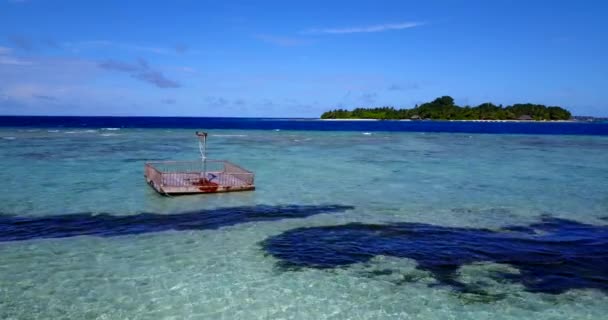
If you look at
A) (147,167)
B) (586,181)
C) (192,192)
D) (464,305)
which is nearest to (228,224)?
(192,192)

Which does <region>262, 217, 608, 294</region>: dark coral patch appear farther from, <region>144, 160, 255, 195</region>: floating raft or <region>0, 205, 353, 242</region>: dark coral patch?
<region>144, 160, 255, 195</region>: floating raft

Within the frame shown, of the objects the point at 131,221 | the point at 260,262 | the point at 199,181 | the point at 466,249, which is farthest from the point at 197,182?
the point at 466,249

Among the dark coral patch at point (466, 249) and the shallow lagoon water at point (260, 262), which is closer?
the shallow lagoon water at point (260, 262)

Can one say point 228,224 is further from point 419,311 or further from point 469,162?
point 469,162

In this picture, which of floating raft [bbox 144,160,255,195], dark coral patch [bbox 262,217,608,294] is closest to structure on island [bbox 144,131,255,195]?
floating raft [bbox 144,160,255,195]

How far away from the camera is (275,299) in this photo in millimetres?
11867

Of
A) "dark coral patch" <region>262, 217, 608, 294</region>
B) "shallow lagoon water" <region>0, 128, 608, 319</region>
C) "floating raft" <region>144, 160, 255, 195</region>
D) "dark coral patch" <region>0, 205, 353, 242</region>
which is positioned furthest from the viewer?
"floating raft" <region>144, 160, 255, 195</region>

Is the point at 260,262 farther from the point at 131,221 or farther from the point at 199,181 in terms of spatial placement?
the point at 199,181

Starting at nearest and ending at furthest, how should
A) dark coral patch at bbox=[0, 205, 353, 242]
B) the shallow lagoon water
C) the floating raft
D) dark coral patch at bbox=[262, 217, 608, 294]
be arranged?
Answer: the shallow lagoon water → dark coral patch at bbox=[262, 217, 608, 294] → dark coral patch at bbox=[0, 205, 353, 242] → the floating raft

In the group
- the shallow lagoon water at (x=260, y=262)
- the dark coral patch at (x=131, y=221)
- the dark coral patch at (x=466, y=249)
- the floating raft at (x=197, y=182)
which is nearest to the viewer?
the shallow lagoon water at (x=260, y=262)

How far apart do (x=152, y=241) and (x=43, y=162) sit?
29528mm

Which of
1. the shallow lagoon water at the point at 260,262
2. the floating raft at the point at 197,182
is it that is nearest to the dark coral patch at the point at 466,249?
the shallow lagoon water at the point at 260,262

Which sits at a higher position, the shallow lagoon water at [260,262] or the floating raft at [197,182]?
the floating raft at [197,182]

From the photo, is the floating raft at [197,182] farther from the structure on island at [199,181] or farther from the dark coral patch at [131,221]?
the dark coral patch at [131,221]
